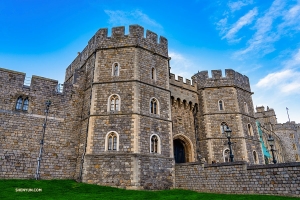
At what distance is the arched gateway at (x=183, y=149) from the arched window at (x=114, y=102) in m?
6.84

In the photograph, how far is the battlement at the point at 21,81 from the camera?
1517 centimetres

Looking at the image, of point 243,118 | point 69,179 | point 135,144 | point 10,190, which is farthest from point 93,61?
point 243,118

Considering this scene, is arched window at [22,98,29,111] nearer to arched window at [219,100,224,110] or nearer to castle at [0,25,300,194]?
castle at [0,25,300,194]

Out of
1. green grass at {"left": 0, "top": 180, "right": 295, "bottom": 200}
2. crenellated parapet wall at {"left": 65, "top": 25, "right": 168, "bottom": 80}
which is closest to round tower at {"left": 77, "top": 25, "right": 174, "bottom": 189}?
crenellated parapet wall at {"left": 65, "top": 25, "right": 168, "bottom": 80}

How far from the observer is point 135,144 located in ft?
47.0

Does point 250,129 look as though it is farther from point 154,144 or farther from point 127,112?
point 127,112

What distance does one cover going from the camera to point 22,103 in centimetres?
1530

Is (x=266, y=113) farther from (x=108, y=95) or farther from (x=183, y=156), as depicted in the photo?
(x=108, y=95)

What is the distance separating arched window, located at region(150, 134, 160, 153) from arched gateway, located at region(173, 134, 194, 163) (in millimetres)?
4631

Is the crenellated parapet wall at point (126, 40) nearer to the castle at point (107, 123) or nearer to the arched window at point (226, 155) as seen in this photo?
the castle at point (107, 123)

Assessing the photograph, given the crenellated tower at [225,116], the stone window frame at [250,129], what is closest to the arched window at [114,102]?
the crenellated tower at [225,116]

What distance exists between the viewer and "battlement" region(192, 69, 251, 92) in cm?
2231

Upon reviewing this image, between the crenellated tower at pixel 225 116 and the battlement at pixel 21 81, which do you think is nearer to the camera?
the battlement at pixel 21 81

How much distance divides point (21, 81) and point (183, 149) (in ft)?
46.1
